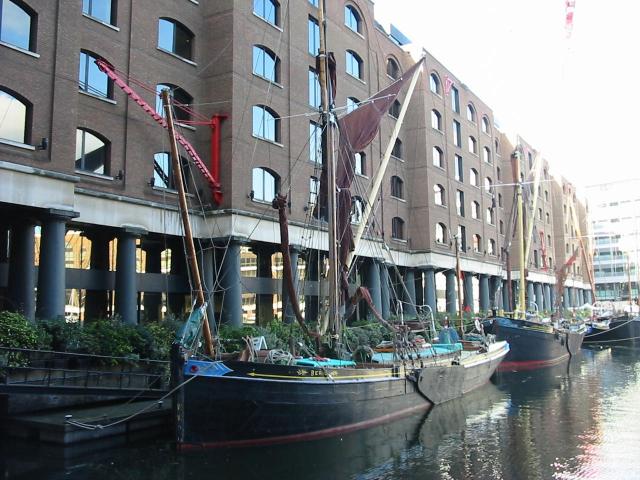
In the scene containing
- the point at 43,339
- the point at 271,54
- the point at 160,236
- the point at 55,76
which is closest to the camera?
the point at 43,339

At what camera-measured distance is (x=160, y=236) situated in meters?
25.7

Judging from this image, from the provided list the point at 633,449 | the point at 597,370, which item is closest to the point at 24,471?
the point at 633,449

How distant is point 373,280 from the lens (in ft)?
123

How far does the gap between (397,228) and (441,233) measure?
5.07m

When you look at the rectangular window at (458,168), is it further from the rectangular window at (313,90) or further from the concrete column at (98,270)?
the concrete column at (98,270)

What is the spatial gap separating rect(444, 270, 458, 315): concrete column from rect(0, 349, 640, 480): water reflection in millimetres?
23885

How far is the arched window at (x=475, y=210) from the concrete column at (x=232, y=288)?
29.6 meters

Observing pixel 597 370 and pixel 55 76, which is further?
pixel 597 370

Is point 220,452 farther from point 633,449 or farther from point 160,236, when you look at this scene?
point 160,236

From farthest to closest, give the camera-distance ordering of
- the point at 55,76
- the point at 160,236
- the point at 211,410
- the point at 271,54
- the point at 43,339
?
the point at 271,54 → the point at 160,236 → the point at 55,76 → the point at 43,339 → the point at 211,410

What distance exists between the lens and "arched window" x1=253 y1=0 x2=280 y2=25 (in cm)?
2903

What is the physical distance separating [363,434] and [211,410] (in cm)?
477

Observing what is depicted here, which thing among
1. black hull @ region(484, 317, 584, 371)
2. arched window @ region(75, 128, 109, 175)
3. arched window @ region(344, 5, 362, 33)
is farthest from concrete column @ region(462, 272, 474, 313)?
arched window @ region(75, 128, 109, 175)

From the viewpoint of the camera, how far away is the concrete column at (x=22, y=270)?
758 inches
